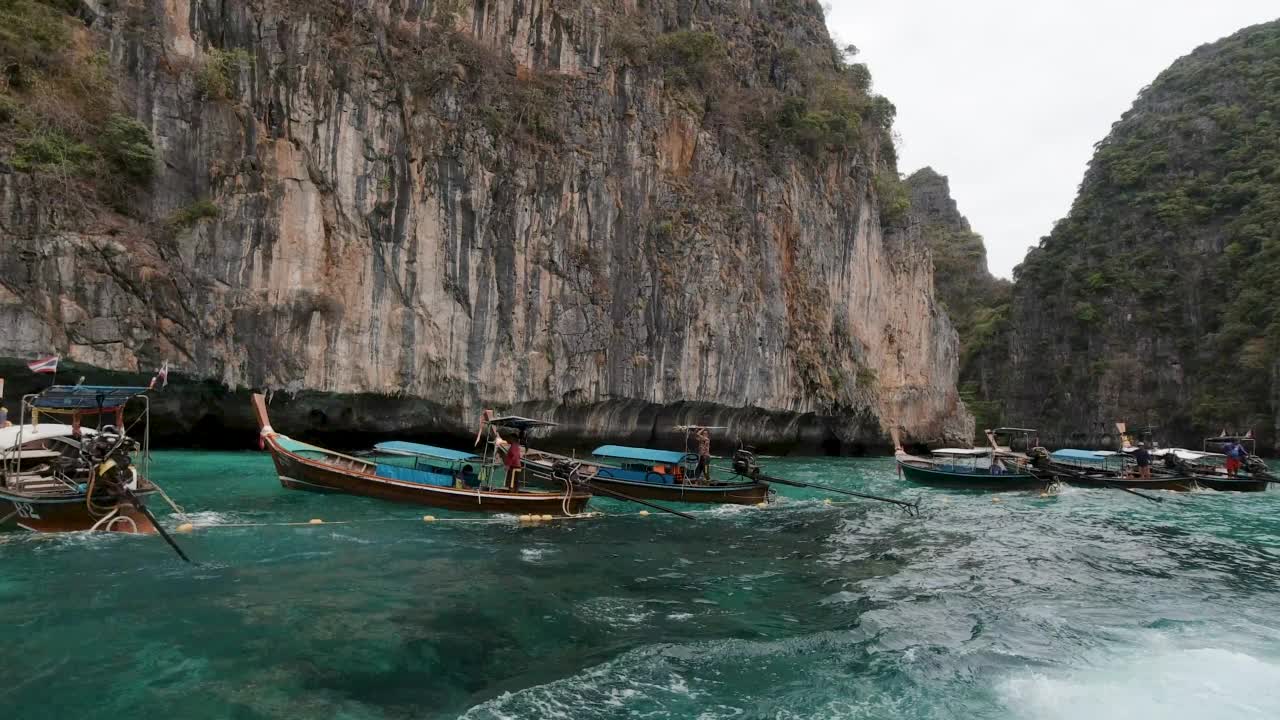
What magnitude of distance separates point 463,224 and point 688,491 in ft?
43.4

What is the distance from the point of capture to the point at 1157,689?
23.5 feet

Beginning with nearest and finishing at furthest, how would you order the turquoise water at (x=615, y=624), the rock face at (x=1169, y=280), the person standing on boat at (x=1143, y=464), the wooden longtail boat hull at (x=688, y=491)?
the turquoise water at (x=615, y=624) → the wooden longtail boat hull at (x=688, y=491) → the person standing on boat at (x=1143, y=464) → the rock face at (x=1169, y=280)

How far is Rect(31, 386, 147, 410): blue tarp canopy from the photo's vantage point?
41.0ft

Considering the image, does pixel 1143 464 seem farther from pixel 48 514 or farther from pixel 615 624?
pixel 48 514

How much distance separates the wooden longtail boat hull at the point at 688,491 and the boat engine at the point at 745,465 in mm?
340

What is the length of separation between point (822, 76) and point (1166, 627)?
36201 millimetres

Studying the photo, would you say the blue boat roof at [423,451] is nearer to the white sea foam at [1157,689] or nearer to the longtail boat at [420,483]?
the longtail boat at [420,483]

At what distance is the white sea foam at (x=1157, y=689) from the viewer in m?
6.63

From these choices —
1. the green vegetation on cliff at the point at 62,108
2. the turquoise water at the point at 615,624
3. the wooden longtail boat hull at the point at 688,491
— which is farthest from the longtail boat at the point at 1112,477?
the green vegetation on cliff at the point at 62,108

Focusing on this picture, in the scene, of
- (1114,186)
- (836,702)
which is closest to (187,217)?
(836,702)

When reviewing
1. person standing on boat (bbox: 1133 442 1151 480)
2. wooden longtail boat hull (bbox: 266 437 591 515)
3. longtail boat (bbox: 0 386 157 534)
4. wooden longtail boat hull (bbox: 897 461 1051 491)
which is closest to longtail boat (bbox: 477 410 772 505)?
wooden longtail boat hull (bbox: 266 437 591 515)

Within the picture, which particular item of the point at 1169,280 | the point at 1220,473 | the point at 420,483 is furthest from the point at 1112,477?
the point at 1169,280

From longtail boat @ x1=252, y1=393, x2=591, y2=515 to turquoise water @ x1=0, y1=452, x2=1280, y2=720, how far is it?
3.08 ft

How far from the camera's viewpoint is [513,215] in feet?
88.6
